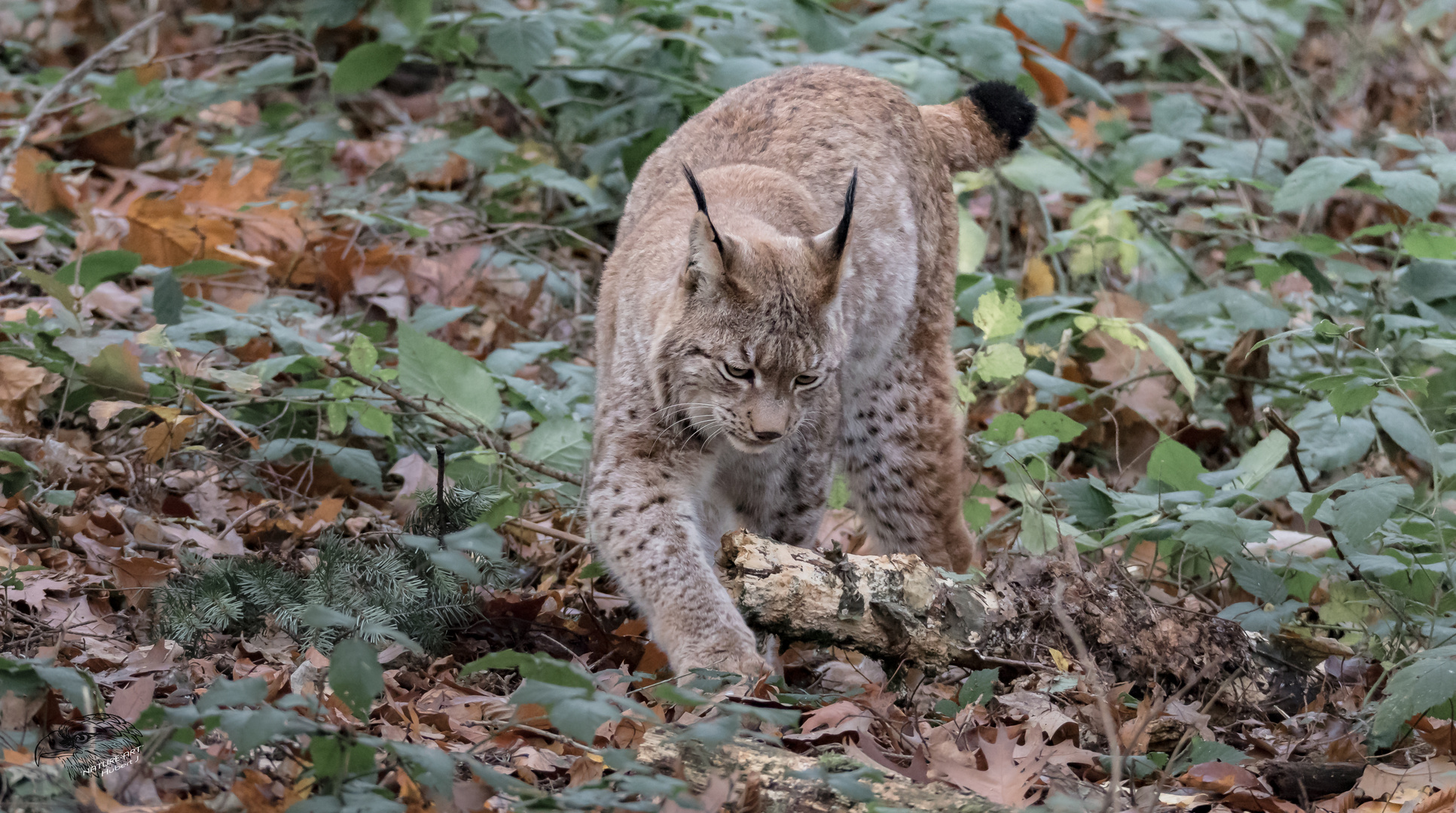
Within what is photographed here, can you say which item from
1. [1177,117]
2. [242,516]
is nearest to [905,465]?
[242,516]

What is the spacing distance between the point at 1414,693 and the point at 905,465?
196cm

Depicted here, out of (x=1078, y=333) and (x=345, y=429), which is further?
(x=1078, y=333)

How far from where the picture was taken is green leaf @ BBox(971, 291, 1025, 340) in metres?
4.46

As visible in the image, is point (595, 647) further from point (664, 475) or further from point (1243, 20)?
point (1243, 20)

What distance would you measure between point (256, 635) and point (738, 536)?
50.6 inches

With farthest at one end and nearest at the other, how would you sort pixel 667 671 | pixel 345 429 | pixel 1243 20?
pixel 1243 20 → pixel 345 429 → pixel 667 671

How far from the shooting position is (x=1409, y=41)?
961 cm

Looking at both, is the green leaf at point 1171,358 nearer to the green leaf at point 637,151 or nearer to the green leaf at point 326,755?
the green leaf at point 637,151

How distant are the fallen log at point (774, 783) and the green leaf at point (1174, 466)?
1835 millimetres

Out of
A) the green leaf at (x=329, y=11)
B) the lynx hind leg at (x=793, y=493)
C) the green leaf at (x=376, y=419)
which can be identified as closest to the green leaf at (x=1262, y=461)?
the lynx hind leg at (x=793, y=493)

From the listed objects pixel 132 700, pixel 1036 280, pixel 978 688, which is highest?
pixel 132 700

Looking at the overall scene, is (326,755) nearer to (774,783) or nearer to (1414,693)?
(774,783)

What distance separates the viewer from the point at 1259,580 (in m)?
3.73

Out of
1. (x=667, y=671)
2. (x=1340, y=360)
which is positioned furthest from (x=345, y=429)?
(x=1340, y=360)
